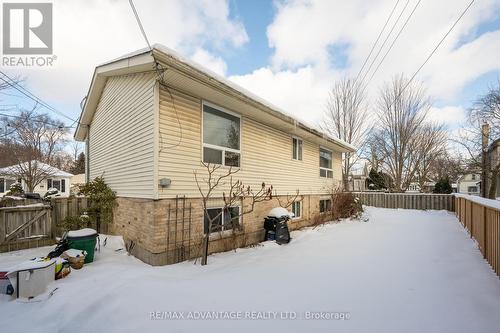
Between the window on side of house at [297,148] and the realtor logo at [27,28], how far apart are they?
9222 millimetres

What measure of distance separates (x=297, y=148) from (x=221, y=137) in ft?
15.3

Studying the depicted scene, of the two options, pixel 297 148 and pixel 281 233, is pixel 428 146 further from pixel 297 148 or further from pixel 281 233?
pixel 281 233

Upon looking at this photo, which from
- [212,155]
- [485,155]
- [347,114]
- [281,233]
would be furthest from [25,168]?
[485,155]

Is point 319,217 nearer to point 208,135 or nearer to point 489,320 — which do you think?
point 208,135

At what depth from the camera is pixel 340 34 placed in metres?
10.7

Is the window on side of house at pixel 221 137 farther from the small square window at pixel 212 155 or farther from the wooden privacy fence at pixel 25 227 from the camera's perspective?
the wooden privacy fence at pixel 25 227

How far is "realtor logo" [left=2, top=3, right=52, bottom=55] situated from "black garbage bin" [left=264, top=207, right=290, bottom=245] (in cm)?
918

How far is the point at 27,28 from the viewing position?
24.7 ft

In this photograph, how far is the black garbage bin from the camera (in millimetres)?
7629

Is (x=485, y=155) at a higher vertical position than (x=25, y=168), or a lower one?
higher

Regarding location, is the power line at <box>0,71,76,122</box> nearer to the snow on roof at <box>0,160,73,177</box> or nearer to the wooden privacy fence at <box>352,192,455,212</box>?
the snow on roof at <box>0,160,73,177</box>

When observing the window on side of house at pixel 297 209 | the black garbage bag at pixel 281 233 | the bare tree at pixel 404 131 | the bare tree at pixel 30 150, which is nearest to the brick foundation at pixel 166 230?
the black garbage bag at pixel 281 233

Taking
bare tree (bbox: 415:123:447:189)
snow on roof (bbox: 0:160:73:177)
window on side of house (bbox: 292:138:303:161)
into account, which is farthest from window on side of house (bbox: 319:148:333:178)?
snow on roof (bbox: 0:160:73:177)

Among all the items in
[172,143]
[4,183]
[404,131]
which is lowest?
[4,183]
